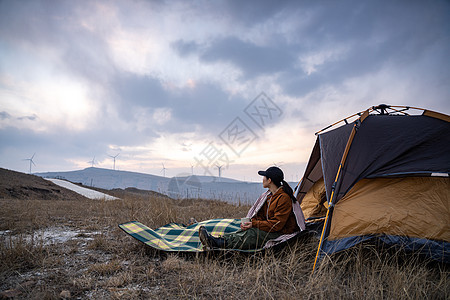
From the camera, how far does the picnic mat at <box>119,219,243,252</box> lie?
12.2 ft

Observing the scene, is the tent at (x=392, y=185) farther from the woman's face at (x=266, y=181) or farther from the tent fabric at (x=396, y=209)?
the woman's face at (x=266, y=181)

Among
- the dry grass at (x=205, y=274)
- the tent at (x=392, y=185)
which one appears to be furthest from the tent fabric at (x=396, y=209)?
the dry grass at (x=205, y=274)

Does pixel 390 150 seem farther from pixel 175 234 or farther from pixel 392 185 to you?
pixel 175 234

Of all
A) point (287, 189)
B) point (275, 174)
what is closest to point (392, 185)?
point (287, 189)

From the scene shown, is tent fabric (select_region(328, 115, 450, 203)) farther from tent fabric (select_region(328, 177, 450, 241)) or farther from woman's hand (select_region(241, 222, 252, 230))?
woman's hand (select_region(241, 222, 252, 230))

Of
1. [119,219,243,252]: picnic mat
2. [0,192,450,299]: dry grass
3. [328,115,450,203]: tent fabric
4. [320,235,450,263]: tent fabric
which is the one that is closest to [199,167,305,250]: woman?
[0,192,450,299]: dry grass

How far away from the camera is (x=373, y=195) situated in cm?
335

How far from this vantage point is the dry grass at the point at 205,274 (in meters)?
2.42

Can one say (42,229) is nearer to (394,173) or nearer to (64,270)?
(64,270)

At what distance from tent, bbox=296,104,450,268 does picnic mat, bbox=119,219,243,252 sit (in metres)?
1.68

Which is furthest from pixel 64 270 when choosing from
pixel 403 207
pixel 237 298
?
pixel 403 207

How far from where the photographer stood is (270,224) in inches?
141

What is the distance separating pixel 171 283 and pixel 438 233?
3.04 m

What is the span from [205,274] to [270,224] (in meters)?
1.17
